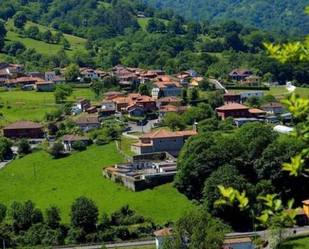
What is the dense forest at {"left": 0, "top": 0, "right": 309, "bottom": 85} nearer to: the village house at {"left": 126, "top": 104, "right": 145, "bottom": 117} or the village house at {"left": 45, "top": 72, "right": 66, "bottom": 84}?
the village house at {"left": 45, "top": 72, "right": 66, "bottom": 84}

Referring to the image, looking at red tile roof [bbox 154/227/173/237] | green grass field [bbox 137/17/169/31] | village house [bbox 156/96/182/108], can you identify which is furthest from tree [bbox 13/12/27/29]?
red tile roof [bbox 154/227/173/237]

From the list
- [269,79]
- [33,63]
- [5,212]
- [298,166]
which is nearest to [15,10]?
[33,63]

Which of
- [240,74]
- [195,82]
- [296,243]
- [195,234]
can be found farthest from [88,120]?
[240,74]

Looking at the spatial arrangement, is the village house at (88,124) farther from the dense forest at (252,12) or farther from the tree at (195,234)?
the dense forest at (252,12)

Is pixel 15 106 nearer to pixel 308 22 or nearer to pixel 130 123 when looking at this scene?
pixel 130 123

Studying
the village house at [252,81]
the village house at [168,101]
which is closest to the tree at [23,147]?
the village house at [168,101]

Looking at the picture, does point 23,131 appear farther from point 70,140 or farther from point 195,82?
point 195,82
